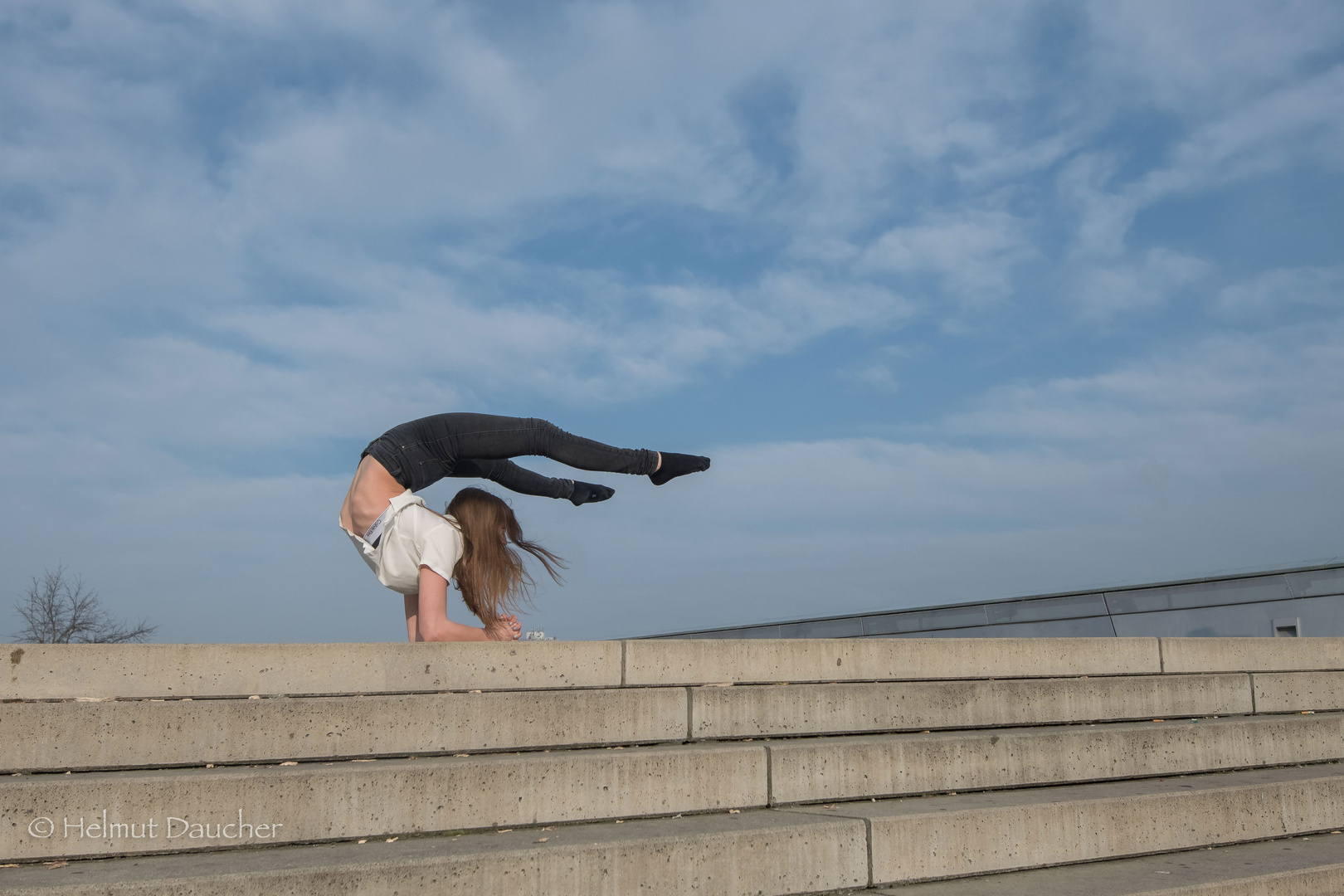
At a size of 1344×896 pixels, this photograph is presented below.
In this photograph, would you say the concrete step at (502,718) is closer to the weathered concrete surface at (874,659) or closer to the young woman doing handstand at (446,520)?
the weathered concrete surface at (874,659)

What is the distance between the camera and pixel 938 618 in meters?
14.5

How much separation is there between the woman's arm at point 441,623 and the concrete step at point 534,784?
2.66 ft

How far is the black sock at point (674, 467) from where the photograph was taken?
5898 millimetres

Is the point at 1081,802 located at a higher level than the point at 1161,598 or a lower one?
lower

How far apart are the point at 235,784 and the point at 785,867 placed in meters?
2.27

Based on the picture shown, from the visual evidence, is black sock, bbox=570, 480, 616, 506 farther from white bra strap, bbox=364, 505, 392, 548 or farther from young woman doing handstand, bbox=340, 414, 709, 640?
white bra strap, bbox=364, 505, 392, 548

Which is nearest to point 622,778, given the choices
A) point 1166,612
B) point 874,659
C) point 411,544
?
point 411,544

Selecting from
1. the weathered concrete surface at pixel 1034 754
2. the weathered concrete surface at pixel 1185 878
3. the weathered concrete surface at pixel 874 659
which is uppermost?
the weathered concrete surface at pixel 874 659

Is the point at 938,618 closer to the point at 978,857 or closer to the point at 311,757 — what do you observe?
Result: the point at 978,857

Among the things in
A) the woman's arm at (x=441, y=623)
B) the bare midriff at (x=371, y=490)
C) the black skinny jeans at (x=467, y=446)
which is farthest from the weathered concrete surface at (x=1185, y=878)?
the bare midriff at (x=371, y=490)

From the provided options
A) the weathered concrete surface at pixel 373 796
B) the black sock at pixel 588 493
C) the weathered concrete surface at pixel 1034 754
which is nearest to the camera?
the weathered concrete surface at pixel 373 796

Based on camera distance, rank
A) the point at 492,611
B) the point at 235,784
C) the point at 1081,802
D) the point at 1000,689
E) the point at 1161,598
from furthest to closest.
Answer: the point at 1161,598 < the point at 1000,689 < the point at 492,611 < the point at 1081,802 < the point at 235,784

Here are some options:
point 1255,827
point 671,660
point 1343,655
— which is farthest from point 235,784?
point 1343,655

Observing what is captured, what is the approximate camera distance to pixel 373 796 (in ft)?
12.2
